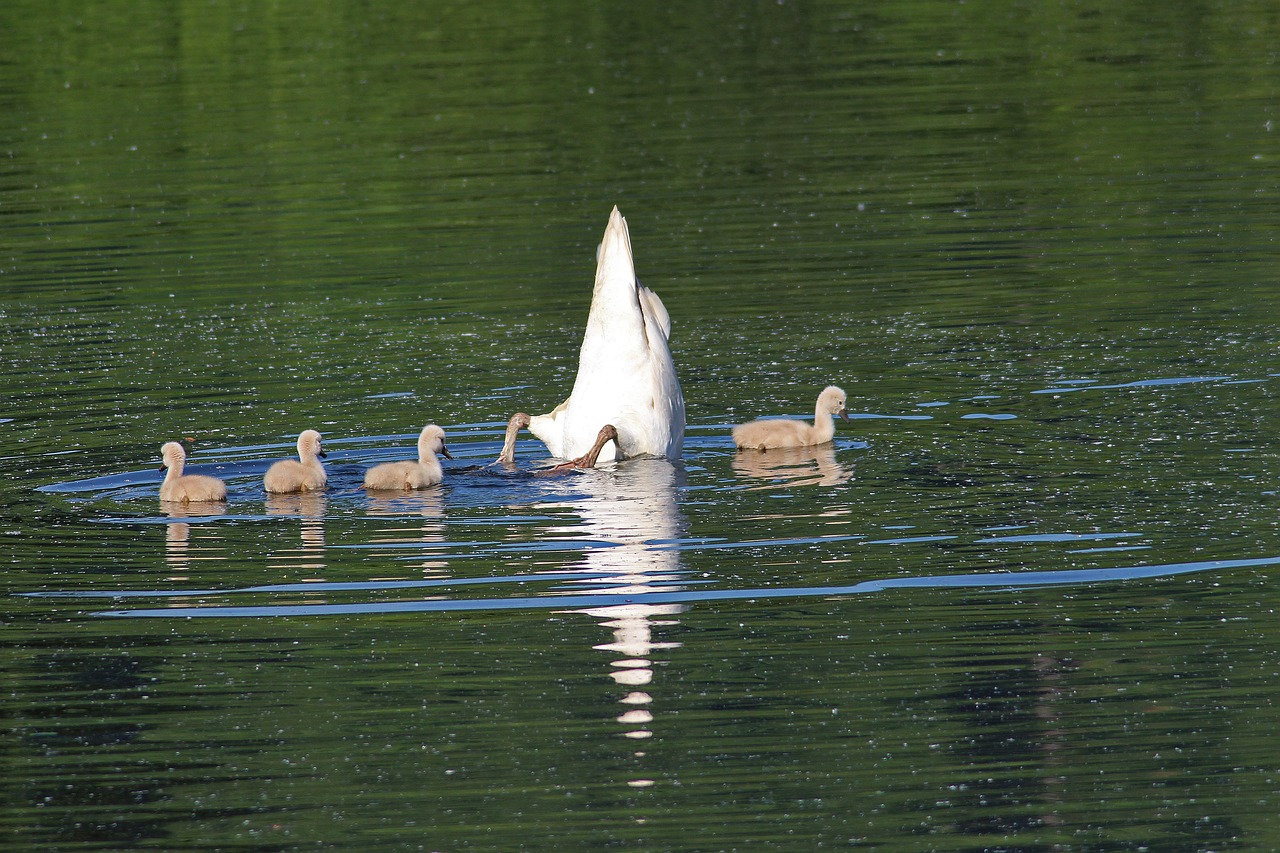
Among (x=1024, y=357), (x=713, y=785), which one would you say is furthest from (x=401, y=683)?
(x=1024, y=357)

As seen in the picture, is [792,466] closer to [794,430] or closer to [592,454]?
[794,430]

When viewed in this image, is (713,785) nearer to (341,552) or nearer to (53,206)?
(341,552)

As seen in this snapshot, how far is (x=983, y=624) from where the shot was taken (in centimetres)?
948

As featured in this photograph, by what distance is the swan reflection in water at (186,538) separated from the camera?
11062mm

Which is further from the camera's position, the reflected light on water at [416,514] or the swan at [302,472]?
the swan at [302,472]

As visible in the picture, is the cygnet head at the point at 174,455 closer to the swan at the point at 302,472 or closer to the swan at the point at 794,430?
the swan at the point at 302,472

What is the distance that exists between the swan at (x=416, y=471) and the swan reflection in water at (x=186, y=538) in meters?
0.92

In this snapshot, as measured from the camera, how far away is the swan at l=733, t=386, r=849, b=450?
1309 centimetres

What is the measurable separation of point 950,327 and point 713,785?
883cm

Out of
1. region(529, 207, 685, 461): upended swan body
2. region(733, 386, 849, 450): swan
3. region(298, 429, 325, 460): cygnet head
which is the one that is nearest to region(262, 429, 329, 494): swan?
region(298, 429, 325, 460): cygnet head

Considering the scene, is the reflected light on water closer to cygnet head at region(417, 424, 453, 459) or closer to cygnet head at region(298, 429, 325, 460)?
cygnet head at region(417, 424, 453, 459)

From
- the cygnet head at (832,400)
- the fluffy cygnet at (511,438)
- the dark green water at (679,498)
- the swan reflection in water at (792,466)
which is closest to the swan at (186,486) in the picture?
the dark green water at (679,498)

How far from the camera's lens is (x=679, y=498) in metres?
12.1

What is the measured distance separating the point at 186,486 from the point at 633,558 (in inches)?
119
